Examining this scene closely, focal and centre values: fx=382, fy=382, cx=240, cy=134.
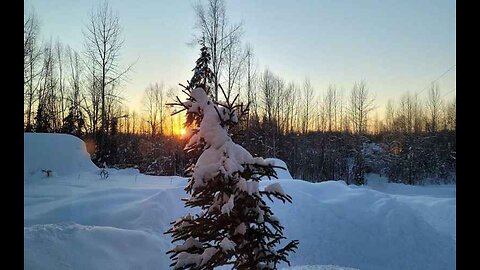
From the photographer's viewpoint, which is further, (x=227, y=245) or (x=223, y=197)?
(x=223, y=197)

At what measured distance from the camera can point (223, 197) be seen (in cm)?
248

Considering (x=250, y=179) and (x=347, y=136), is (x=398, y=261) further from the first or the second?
(x=347, y=136)

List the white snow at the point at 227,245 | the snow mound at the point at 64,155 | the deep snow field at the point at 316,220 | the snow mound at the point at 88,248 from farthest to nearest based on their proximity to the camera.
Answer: the snow mound at the point at 64,155 → the deep snow field at the point at 316,220 → the snow mound at the point at 88,248 → the white snow at the point at 227,245

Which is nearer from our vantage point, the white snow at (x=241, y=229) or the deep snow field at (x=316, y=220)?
the white snow at (x=241, y=229)

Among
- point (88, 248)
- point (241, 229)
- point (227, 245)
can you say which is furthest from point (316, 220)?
point (227, 245)

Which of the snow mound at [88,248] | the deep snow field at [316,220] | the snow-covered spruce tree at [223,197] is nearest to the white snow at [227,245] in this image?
the snow-covered spruce tree at [223,197]

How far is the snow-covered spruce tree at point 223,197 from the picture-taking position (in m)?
2.40

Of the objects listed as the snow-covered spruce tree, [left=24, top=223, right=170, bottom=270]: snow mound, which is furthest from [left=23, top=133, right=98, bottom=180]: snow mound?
the snow-covered spruce tree

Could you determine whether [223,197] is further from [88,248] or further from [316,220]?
[316,220]

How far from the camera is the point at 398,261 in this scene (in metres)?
8.48

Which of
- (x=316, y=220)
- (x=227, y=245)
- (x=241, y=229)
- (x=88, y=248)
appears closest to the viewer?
(x=227, y=245)

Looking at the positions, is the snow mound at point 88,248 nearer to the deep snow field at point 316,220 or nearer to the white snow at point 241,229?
the deep snow field at point 316,220

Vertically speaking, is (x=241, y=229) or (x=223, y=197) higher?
(x=223, y=197)
